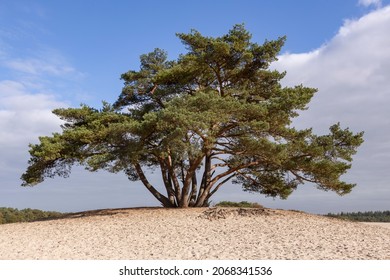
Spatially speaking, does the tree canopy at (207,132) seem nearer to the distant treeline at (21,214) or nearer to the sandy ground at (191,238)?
the sandy ground at (191,238)

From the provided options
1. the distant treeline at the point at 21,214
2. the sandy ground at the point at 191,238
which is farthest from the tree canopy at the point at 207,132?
the distant treeline at the point at 21,214

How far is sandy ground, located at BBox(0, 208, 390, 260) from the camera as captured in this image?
9812 mm

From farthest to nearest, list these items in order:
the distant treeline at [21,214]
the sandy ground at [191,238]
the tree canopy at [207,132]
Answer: the distant treeline at [21,214] < the tree canopy at [207,132] < the sandy ground at [191,238]

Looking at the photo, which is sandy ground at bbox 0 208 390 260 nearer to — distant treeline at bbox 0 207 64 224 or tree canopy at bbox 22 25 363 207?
tree canopy at bbox 22 25 363 207

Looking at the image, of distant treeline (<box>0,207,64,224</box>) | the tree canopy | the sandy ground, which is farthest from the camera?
distant treeline (<box>0,207,64,224</box>)

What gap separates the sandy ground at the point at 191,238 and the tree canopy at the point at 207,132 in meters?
2.70

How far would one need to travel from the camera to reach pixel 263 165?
20.2 meters

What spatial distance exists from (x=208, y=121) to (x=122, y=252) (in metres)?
7.08

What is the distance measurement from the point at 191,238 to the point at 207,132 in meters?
5.70

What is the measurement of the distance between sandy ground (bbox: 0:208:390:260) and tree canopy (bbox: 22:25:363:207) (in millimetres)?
2701

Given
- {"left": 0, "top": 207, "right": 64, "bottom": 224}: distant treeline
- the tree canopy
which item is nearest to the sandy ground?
the tree canopy

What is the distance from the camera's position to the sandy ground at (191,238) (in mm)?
9812
